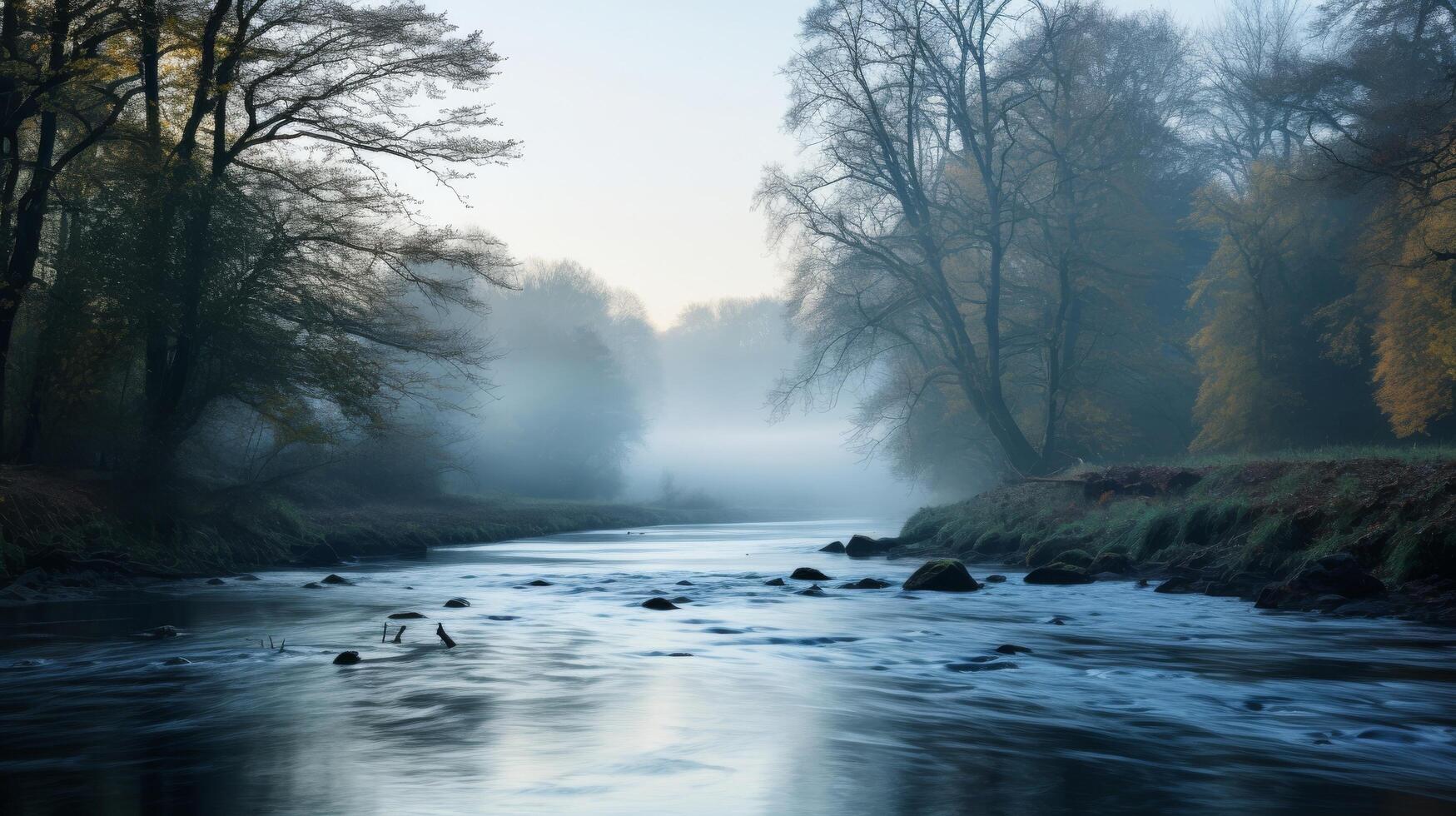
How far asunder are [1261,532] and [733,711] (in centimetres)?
1095

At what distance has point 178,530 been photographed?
69.8 feet

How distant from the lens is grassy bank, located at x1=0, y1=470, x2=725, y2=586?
17812mm

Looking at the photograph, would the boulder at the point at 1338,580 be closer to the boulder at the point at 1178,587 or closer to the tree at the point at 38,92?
the boulder at the point at 1178,587

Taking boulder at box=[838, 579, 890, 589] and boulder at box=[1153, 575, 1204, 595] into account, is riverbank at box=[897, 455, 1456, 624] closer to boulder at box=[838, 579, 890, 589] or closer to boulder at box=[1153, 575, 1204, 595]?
boulder at box=[1153, 575, 1204, 595]

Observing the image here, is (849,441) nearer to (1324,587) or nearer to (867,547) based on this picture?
(867,547)

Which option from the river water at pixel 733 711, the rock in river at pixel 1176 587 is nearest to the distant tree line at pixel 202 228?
the river water at pixel 733 711

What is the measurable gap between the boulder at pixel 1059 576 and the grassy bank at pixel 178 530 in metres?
14.7

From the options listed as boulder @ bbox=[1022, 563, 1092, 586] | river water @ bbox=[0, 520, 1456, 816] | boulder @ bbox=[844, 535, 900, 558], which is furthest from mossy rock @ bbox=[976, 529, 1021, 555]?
river water @ bbox=[0, 520, 1456, 816]

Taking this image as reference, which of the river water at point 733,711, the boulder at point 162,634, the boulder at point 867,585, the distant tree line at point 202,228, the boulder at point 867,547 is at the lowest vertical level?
the river water at point 733,711

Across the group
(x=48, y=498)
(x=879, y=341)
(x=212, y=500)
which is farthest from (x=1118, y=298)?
(x=48, y=498)

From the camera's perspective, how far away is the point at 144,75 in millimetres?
21641

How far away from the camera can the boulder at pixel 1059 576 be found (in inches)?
752

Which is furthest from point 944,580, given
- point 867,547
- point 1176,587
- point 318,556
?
point 318,556

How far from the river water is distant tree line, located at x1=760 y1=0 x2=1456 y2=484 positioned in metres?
14.9
